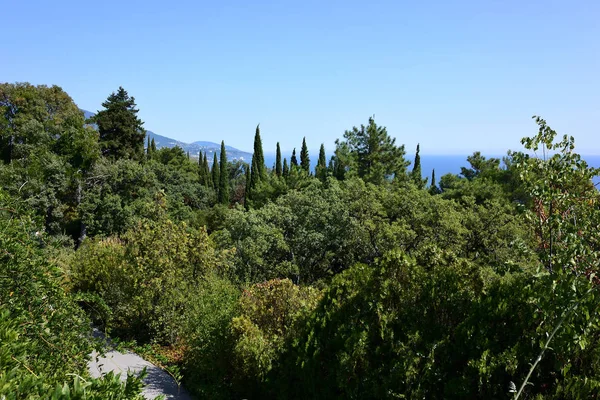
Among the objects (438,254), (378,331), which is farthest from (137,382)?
(438,254)

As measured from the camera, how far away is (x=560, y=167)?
4035mm

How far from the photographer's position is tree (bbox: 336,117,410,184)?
73.3 feet

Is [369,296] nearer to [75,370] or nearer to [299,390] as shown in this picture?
[299,390]

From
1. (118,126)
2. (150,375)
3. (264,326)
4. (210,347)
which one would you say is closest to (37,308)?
(264,326)

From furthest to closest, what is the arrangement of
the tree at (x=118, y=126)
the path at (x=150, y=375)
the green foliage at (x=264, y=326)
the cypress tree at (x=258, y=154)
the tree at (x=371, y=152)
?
the cypress tree at (x=258, y=154), the tree at (x=118, y=126), the tree at (x=371, y=152), the path at (x=150, y=375), the green foliage at (x=264, y=326)

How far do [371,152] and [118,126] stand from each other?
1788cm

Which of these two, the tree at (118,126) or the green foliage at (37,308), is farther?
the tree at (118,126)

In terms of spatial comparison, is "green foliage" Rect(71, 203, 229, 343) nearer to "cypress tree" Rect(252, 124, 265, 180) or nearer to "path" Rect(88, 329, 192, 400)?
"path" Rect(88, 329, 192, 400)

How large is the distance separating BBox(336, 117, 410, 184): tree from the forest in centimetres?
42

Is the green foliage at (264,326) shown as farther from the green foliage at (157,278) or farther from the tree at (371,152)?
the tree at (371,152)

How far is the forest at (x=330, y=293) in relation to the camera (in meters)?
3.39

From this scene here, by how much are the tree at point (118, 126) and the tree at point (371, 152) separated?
1526 cm

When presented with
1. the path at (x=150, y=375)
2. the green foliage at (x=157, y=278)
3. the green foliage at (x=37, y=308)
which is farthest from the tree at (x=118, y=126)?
the green foliage at (x=37, y=308)

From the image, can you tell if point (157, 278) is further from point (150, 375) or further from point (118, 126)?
point (118, 126)
